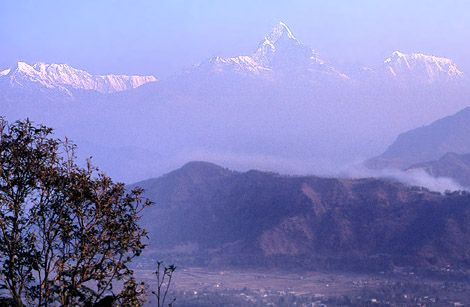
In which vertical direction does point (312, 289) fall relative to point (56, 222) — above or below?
above

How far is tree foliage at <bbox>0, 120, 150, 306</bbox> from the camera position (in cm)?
2706

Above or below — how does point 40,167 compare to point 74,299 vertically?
above

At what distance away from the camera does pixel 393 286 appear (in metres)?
171

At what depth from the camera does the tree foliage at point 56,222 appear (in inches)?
1065

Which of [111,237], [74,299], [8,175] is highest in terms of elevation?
[8,175]

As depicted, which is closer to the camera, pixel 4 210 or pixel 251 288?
pixel 4 210

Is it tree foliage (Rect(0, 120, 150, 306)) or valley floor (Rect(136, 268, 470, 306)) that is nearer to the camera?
tree foliage (Rect(0, 120, 150, 306))

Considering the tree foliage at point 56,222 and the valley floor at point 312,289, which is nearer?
the tree foliage at point 56,222

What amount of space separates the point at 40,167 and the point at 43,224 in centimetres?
188

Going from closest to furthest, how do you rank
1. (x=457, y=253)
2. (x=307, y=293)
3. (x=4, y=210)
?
(x=4, y=210) → (x=307, y=293) → (x=457, y=253)

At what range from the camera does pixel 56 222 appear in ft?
89.7

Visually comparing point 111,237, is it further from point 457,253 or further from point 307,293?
point 457,253

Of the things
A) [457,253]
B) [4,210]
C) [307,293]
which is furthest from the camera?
[457,253]

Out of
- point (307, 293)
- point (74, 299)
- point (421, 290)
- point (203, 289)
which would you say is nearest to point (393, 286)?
point (421, 290)
